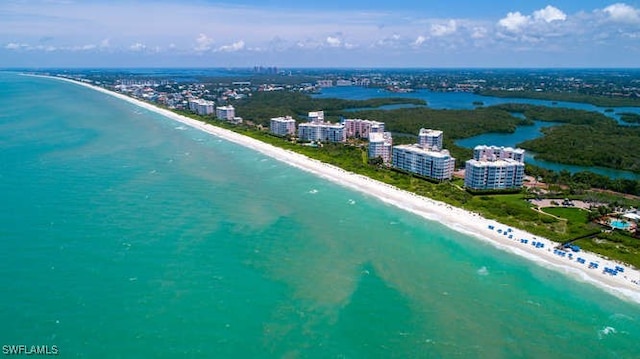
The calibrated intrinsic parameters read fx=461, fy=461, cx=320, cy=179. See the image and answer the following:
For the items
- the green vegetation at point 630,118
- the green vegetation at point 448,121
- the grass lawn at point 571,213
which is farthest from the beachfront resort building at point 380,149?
the green vegetation at point 630,118

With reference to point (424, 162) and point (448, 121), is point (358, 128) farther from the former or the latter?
point (424, 162)

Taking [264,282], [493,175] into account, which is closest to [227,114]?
[493,175]

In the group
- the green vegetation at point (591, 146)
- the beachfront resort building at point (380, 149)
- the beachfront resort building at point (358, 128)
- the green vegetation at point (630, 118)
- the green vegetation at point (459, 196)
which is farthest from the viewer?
the green vegetation at point (630, 118)

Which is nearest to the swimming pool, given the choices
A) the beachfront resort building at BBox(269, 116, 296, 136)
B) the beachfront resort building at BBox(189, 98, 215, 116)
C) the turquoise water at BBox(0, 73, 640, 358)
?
the turquoise water at BBox(0, 73, 640, 358)

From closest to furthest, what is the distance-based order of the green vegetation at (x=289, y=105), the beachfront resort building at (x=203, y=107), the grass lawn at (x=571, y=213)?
the grass lawn at (x=571, y=213) → the green vegetation at (x=289, y=105) → the beachfront resort building at (x=203, y=107)

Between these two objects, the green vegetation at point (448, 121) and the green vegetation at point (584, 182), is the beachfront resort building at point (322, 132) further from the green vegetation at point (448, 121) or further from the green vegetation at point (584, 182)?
the green vegetation at point (584, 182)

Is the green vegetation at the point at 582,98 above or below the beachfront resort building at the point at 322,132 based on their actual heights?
above

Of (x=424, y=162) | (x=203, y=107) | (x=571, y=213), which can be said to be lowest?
(x=571, y=213)
